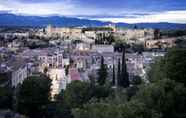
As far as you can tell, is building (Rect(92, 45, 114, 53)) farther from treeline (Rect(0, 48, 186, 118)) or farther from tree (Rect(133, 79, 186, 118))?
tree (Rect(133, 79, 186, 118))

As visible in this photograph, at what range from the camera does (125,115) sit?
10.2 metres

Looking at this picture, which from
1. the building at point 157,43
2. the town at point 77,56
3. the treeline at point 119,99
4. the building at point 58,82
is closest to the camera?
the treeline at point 119,99

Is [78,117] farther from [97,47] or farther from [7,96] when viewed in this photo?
[97,47]

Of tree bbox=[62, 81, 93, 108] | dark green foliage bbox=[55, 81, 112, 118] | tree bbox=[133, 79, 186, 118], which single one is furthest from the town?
tree bbox=[133, 79, 186, 118]

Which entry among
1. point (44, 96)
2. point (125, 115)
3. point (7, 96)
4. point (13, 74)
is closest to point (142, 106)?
point (125, 115)

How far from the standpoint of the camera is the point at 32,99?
20.8 meters

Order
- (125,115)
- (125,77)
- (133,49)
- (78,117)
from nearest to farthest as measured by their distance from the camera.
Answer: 1. (125,115)
2. (78,117)
3. (125,77)
4. (133,49)

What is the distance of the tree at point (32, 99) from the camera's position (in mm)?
20703

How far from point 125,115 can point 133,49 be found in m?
66.7

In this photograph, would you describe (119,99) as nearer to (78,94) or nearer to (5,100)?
(78,94)

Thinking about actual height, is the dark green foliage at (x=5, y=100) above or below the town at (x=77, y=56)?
above

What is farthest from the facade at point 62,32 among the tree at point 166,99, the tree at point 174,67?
the tree at point 166,99

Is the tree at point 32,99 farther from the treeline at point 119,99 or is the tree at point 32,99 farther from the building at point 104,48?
the building at point 104,48

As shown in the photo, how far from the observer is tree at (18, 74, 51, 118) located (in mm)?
20703
